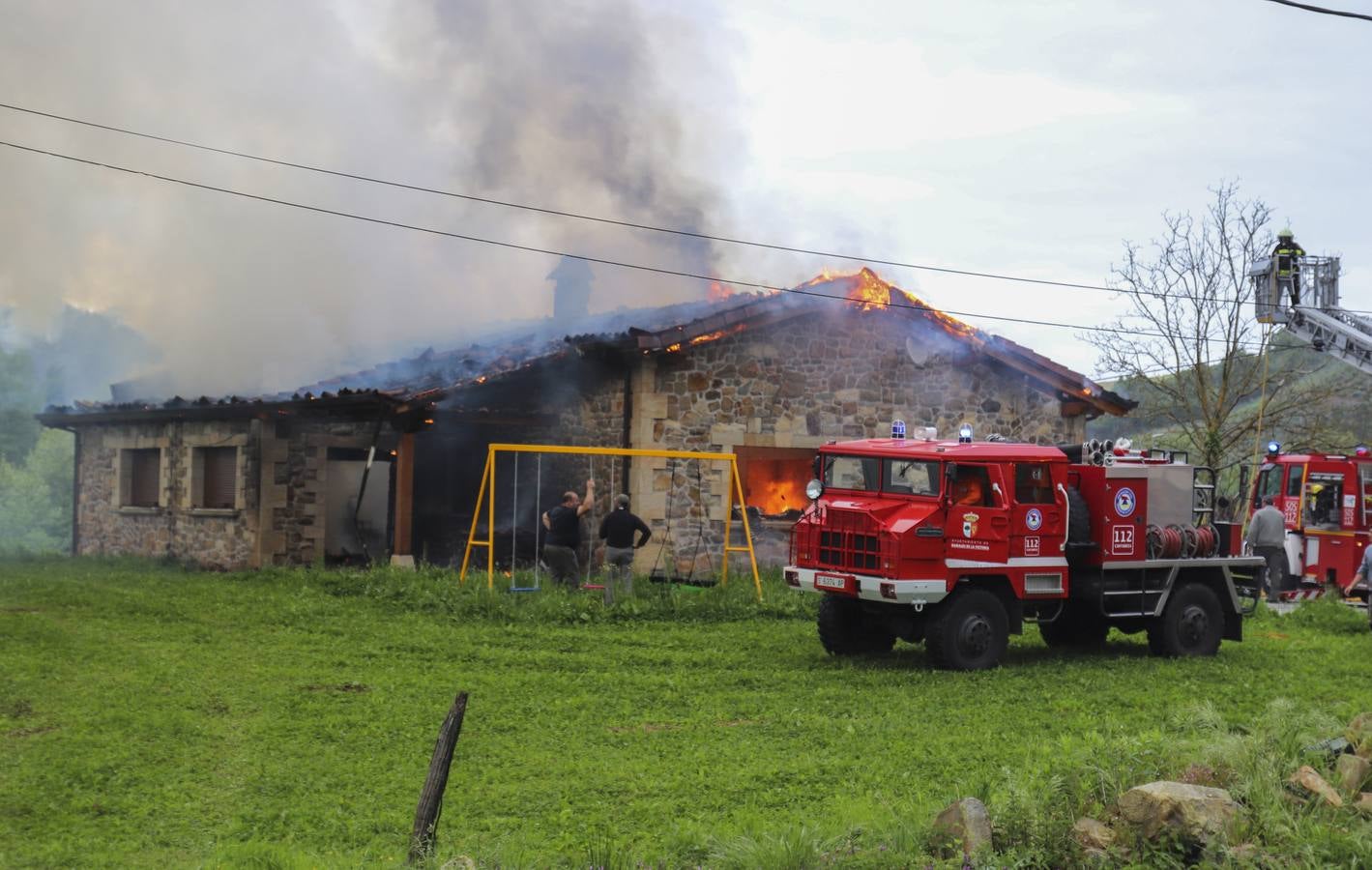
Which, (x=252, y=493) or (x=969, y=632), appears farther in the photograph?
(x=252, y=493)

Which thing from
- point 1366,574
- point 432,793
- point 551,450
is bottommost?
point 432,793

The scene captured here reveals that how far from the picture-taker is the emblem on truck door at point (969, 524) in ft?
39.6

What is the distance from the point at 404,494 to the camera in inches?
714

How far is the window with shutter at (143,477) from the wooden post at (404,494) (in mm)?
6231

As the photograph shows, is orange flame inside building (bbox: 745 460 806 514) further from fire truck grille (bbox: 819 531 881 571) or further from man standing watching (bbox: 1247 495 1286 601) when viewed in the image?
man standing watching (bbox: 1247 495 1286 601)

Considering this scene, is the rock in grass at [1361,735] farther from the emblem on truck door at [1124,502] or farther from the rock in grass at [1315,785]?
the emblem on truck door at [1124,502]

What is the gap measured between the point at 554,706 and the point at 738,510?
→ 9470 mm

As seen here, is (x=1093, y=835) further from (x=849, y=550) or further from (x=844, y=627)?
(x=844, y=627)

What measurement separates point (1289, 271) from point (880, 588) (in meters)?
20.8

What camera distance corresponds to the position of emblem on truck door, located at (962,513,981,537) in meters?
12.1

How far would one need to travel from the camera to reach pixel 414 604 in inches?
597

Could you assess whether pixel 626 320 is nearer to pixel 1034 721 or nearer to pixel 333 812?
pixel 1034 721

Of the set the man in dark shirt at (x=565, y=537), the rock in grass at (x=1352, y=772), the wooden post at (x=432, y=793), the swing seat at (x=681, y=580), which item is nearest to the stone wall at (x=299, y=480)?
the man in dark shirt at (x=565, y=537)

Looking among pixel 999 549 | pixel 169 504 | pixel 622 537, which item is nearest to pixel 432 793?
pixel 999 549
